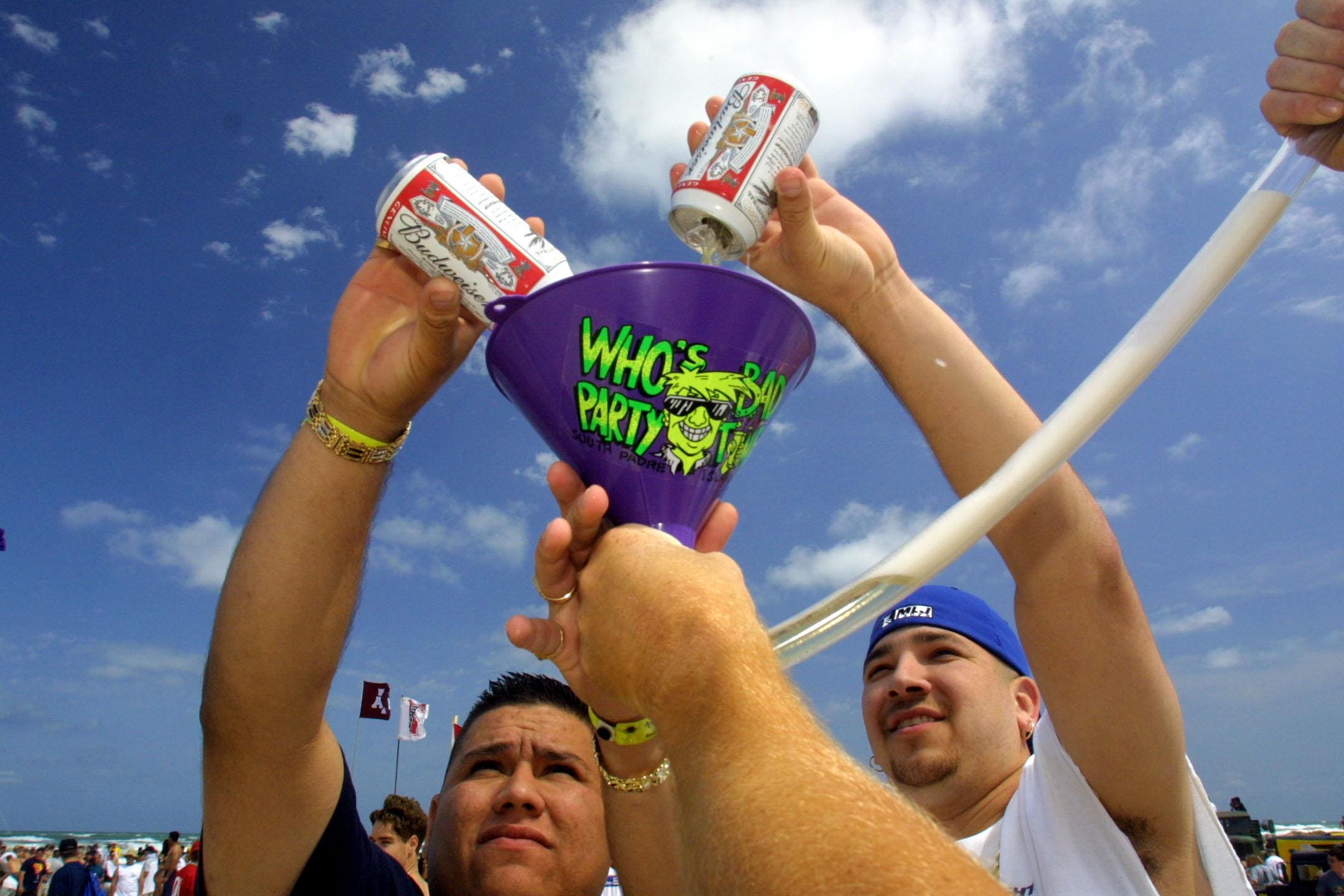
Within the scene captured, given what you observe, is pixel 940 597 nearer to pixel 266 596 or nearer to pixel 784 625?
pixel 784 625

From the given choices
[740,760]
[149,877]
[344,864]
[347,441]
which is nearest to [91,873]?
[149,877]

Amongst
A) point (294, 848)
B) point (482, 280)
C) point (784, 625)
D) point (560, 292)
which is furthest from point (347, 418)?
point (784, 625)

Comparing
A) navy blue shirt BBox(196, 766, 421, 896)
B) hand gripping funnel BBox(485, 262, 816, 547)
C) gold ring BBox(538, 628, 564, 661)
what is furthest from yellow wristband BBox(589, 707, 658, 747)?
navy blue shirt BBox(196, 766, 421, 896)

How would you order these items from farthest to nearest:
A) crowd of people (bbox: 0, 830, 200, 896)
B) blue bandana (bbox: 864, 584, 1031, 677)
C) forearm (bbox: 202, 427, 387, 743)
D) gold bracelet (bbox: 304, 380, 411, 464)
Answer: crowd of people (bbox: 0, 830, 200, 896) → blue bandana (bbox: 864, 584, 1031, 677) → gold bracelet (bbox: 304, 380, 411, 464) → forearm (bbox: 202, 427, 387, 743)

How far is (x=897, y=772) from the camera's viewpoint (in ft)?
8.50

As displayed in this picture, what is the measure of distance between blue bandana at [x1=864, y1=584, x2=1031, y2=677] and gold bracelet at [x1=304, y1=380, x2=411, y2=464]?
65.0 inches

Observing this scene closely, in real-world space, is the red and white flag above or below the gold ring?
above

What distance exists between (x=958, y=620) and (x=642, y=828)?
1.31 m

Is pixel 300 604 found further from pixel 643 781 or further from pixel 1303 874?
pixel 1303 874

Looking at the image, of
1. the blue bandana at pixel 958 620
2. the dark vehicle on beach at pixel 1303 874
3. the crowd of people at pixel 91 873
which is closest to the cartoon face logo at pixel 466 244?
the blue bandana at pixel 958 620

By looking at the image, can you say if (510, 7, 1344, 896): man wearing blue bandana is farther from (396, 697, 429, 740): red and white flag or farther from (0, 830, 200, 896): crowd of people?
(396, 697, 429, 740): red and white flag

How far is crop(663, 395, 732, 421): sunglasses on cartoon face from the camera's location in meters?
1.41

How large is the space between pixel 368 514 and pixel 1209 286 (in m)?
1.76

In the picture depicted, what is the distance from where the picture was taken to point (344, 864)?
6.26 ft
